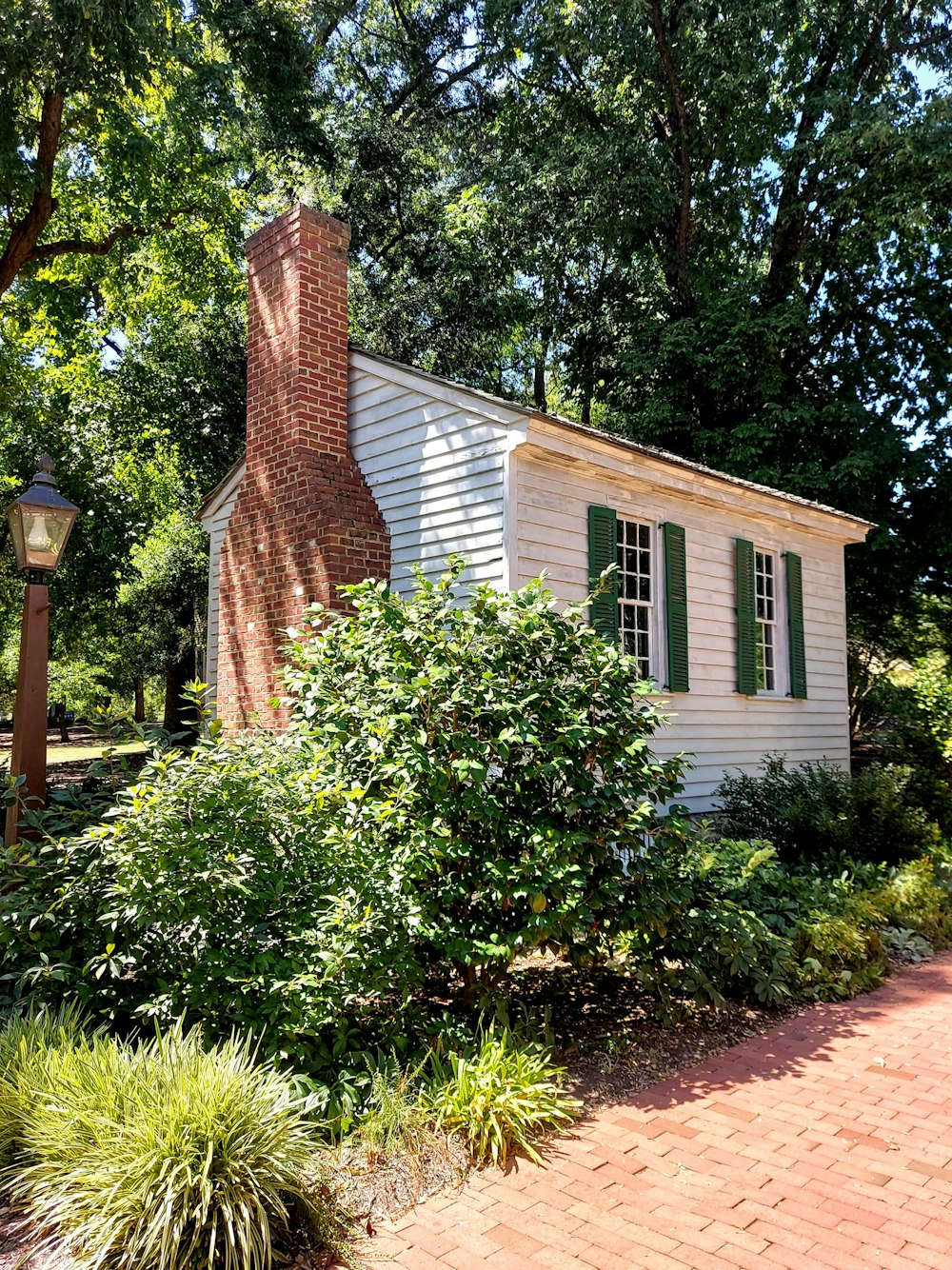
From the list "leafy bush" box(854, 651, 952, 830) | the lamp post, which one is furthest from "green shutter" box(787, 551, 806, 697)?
the lamp post

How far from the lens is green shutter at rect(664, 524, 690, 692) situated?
9016 mm

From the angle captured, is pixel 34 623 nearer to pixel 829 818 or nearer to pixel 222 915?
pixel 222 915

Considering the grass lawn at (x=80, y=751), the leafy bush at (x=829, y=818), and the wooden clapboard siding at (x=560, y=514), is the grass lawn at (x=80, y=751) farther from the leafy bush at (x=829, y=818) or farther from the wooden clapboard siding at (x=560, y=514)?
the leafy bush at (x=829, y=818)

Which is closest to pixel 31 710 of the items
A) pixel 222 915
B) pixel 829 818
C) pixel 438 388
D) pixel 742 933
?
pixel 222 915

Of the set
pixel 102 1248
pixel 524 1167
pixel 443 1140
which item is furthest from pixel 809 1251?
pixel 102 1248

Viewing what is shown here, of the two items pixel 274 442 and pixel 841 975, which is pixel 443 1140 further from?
pixel 274 442

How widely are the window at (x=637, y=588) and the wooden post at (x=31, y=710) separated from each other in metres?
5.32

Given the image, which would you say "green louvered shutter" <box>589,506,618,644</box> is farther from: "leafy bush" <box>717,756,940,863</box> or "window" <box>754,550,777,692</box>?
"window" <box>754,550,777,692</box>

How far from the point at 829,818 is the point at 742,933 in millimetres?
3215

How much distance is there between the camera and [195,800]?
396 centimetres

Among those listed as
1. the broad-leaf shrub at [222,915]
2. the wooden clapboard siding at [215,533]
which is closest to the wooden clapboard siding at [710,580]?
the broad-leaf shrub at [222,915]

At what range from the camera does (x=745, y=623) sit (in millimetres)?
10094

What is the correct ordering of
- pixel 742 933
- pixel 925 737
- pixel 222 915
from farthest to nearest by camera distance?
pixel 925 737
pixel 742 933
pixel 222 915

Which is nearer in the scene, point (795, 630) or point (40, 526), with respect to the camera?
point (40, 526)
